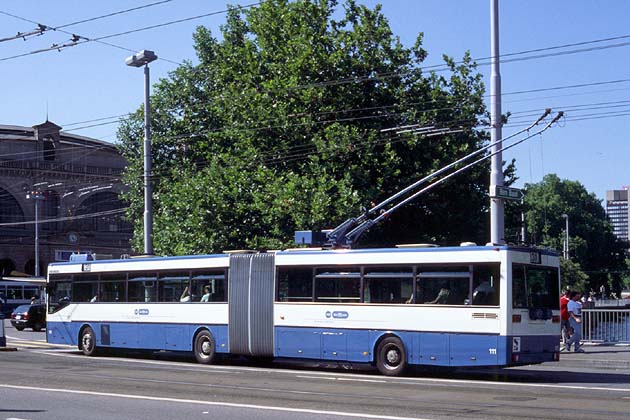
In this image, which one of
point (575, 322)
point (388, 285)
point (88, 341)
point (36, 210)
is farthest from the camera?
point (36, 210)

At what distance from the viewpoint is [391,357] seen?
21.5 meters

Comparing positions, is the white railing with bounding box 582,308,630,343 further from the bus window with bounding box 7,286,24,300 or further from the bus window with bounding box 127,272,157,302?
the bus window with bounding box 7,286,24,300

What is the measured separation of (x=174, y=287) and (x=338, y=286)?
5.76 meters

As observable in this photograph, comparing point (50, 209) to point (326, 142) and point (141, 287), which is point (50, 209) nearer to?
point (326, 142)

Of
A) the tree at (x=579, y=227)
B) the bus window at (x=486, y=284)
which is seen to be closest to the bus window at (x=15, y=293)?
the bus window at (x=486, y=284)

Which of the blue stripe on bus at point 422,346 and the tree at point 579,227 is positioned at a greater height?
the tree at point 579,227

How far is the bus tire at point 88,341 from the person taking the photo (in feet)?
95.1

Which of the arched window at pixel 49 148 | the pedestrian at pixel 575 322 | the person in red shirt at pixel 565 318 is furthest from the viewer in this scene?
the arched window at pixel 49 148

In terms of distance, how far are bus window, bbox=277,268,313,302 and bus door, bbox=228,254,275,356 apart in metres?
0.32

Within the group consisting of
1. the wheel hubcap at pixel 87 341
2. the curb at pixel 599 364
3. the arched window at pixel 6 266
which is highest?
the arched window at pixel 6 266

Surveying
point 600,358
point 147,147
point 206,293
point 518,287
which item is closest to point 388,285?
point 518,287

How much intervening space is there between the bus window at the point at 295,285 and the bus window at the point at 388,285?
1825 millimetres

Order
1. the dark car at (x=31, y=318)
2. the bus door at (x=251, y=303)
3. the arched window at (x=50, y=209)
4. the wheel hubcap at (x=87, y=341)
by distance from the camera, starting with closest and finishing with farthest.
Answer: the bus door at (x=251, y=303) < the wheel hubcap at (x=87, y=341) < the dark car at (x=31, y=318) < the arched window at (x=50, y=209)

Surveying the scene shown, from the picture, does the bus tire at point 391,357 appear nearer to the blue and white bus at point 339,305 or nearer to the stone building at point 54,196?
the blue and white bus at point 339,305
